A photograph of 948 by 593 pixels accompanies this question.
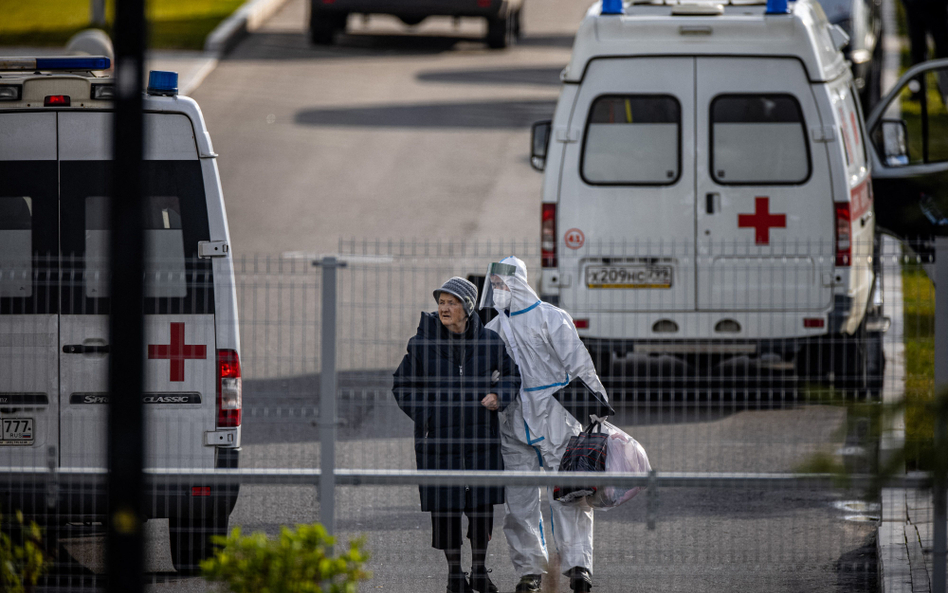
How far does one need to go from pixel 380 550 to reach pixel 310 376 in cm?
409

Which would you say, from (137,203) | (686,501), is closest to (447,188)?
(686,501)

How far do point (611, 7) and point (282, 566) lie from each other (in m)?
5.91

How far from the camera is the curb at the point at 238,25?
21281mm

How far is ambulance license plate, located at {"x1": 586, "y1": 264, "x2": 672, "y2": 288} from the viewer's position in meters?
8.66

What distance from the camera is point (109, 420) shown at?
3082 mm

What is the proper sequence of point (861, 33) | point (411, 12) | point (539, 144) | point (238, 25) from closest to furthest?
point (539, 144), point (861, 33), point (411, 12), point (238, 25)

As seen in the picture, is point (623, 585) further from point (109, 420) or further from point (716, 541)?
point (109, 420)

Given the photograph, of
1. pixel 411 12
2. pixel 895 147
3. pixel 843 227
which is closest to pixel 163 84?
pixel 843 227

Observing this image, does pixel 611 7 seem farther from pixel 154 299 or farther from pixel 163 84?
pixel 154 299

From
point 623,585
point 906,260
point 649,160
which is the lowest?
point 623,585

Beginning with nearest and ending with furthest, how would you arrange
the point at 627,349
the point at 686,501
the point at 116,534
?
the point at 116,534 < the point at 686,501 < the point at 627,349

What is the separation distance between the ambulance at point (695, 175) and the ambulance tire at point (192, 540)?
3424mm

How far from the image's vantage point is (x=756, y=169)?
8.84 metres

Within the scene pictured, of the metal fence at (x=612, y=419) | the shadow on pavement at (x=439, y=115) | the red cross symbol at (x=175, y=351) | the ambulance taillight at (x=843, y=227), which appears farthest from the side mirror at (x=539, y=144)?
the shadow on pavement at (x=439, y=115)
